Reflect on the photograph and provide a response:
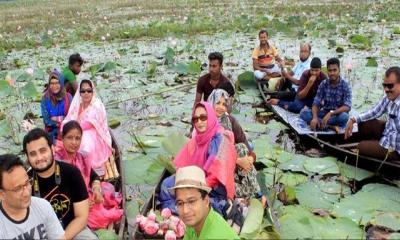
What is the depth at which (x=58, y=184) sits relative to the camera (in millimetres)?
3217

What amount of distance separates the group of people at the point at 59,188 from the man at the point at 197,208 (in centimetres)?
96

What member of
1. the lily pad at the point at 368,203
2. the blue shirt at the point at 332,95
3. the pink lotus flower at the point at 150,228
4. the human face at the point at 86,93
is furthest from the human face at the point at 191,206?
the blue shirt at the point at 332,95

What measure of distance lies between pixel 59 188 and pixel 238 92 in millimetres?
5681

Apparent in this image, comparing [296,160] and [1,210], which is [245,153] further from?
[1,210]

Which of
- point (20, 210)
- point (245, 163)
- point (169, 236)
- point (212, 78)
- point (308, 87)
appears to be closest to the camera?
point (20, 210)

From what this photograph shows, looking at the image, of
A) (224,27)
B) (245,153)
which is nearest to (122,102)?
(245,153)

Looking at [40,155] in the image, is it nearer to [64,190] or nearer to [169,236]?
[64,190]

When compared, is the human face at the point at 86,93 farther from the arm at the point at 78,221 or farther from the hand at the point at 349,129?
the hand at the point at 349,129

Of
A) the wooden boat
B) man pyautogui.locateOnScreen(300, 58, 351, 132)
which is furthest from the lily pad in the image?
man pyautogui.locateOnScreen(300, 58, 351, 132)

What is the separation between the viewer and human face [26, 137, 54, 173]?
305 cm

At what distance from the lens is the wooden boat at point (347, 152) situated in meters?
4.79

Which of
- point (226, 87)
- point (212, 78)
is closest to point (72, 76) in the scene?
point (212, 78)

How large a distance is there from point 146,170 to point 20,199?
2.85 metres

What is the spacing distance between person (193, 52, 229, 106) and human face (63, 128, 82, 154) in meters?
2.48
